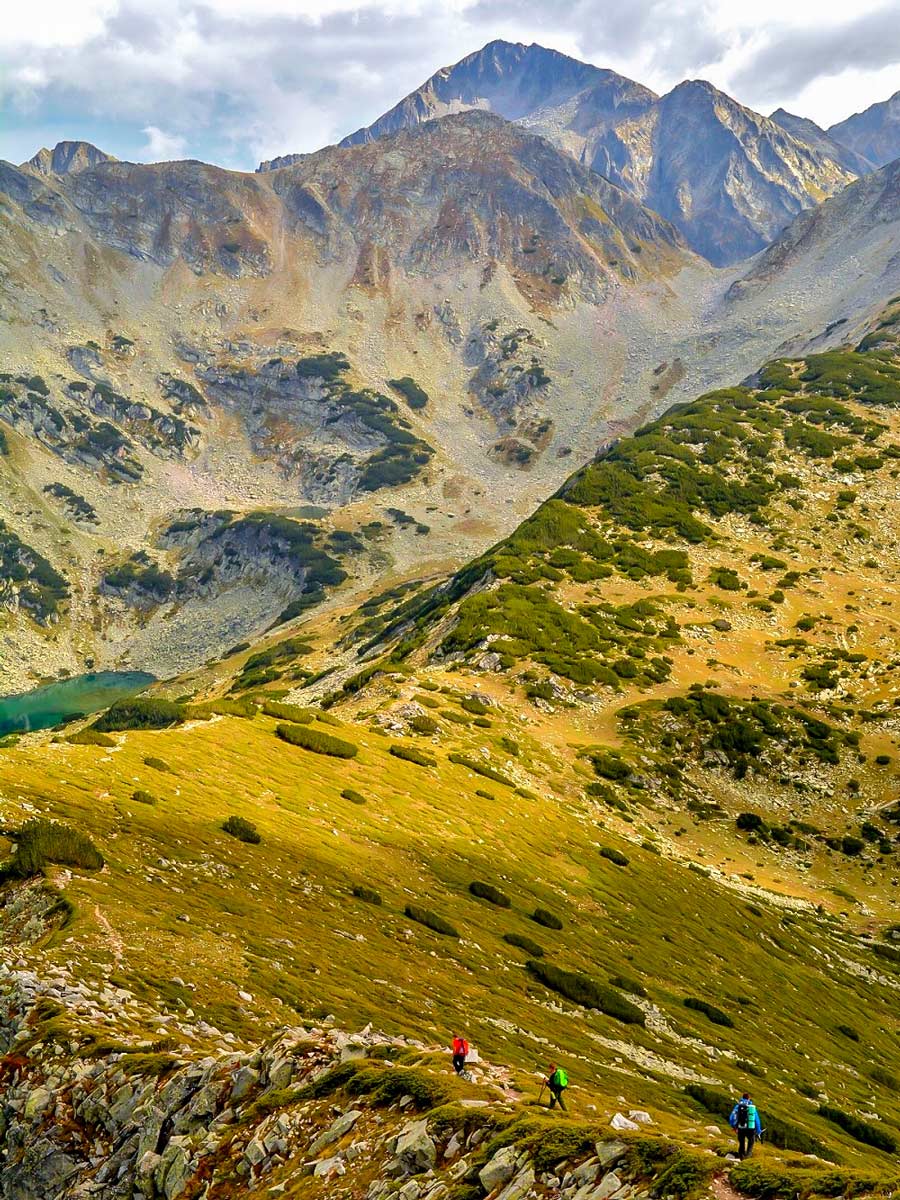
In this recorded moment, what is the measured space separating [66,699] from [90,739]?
5834 inches

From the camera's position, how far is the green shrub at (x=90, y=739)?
32.3 metres

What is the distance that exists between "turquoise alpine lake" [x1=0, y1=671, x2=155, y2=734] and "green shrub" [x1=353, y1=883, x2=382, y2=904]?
442 ft

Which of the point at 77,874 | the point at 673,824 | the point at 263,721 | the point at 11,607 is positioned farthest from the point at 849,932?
the point at 11,607

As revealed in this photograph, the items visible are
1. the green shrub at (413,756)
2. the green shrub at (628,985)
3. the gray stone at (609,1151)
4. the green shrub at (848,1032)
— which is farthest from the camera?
the green shrub at (413,756)

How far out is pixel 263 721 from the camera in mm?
44594

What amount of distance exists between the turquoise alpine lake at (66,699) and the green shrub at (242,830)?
132m

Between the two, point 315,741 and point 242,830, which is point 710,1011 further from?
point 315,741

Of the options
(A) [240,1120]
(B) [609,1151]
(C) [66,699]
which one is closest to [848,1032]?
(B) [609,1151]

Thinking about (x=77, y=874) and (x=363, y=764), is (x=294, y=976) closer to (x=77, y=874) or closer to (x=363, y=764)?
(x=77, y=874)

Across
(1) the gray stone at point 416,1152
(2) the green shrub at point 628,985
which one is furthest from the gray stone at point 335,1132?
(2) the green shrub at point 628,985

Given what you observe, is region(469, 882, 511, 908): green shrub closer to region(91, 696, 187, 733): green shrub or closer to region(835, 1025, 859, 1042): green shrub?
region(835, 1025, 859, 1042): green shrub

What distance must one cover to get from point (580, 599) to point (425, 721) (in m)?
35.4

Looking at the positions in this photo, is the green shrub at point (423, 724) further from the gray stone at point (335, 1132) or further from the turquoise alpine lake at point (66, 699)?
the turquoise alpine lake at point (66, 699)

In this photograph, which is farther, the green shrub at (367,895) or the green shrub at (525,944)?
the green shrub at (525,944)
